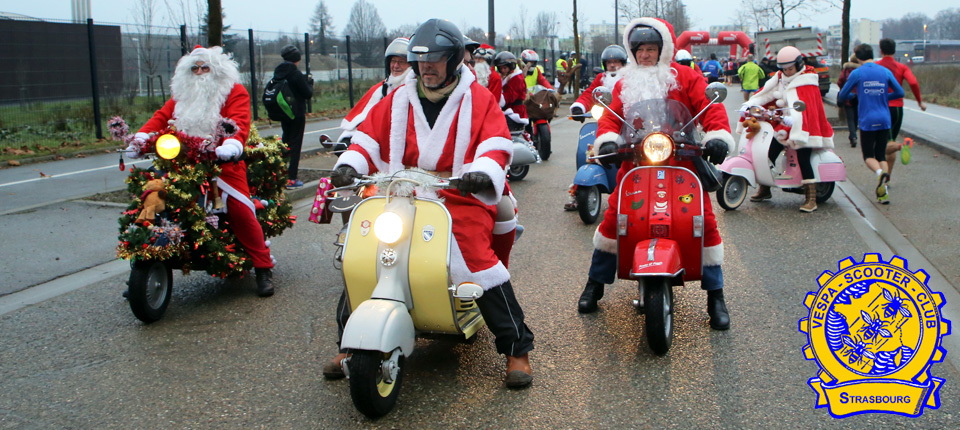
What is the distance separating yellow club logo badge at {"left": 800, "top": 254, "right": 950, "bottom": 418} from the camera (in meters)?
3.79

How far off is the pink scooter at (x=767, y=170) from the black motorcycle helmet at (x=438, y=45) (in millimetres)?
5477

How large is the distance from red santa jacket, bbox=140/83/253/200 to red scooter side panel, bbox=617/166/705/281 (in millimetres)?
2601

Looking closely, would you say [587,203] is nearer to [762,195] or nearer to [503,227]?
[762,195]

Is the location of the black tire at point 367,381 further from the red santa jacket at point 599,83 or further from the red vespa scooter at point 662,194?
the red santa jacket at point 599,83

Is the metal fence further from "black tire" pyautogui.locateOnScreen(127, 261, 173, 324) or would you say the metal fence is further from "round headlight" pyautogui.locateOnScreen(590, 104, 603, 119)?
"round headlight" pyautogui.locateOnScreen(590, 104, 603, 119)

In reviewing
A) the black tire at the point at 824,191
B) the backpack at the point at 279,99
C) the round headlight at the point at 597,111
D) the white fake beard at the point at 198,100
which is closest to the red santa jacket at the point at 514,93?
the backpack at the point at 279,99

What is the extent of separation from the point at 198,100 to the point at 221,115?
0.19 meters

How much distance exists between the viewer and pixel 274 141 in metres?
6.54

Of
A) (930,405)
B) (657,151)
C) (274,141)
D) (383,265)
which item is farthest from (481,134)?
(274,141)

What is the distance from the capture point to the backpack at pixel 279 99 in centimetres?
1039

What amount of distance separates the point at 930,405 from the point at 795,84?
17.6 ft

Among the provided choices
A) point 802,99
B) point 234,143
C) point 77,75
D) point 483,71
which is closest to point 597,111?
point 234,143

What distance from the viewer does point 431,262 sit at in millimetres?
3715

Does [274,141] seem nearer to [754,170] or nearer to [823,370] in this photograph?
[823,370]
